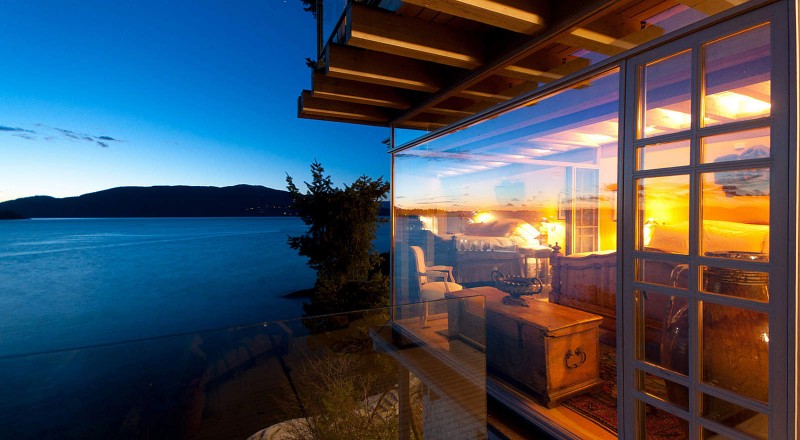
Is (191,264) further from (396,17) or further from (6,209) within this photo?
(396,17)

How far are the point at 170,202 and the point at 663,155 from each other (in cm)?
4125

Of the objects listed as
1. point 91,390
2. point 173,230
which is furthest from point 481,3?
point 173,230

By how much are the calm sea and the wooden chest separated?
443 inches

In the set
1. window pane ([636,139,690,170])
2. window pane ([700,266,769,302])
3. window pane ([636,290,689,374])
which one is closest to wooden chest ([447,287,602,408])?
window pane ([636,290,689,374])

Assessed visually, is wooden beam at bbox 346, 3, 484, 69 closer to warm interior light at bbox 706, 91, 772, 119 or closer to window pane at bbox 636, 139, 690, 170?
window pane at bbox 636, 139, 690, 170

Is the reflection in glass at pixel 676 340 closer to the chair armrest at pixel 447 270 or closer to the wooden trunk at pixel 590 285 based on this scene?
the wooden trunk at pixel 590 285

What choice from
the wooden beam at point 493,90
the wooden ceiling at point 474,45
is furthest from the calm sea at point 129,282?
the wooden beam at point 493,90

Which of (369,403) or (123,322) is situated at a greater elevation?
(369,403)

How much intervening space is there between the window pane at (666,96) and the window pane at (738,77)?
7cm

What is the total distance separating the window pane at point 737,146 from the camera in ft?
4.10

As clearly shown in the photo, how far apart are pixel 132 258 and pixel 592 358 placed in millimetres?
35105

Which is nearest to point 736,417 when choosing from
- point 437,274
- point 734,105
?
point 734,105

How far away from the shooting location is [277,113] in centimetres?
2581

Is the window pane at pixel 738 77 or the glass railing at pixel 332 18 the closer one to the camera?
the window pane at pixel 738 77
